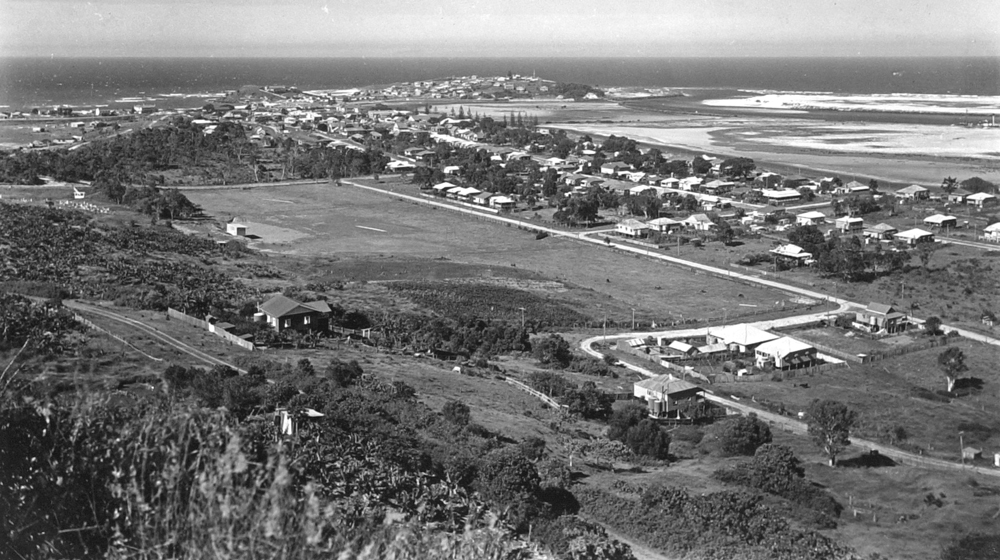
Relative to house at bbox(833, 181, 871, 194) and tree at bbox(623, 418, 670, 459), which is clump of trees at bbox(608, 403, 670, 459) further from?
house at bbox(833, 181, 871, 194)

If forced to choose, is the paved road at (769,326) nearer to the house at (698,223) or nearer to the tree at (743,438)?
the tree at (743,438)

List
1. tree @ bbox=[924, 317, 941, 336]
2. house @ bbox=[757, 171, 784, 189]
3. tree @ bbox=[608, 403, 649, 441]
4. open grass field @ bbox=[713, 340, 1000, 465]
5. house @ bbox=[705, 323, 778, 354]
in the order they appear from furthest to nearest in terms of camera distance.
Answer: house @ bbox=[757, 171, 784, 189], tree @ bbox=[924, 317, 941, 336], house @ bbox=[705, 323, 778, 354], open grass field @ bbox=[713, 340, 1000, 465], tree @ bbox=[608, 403, 649, 441]

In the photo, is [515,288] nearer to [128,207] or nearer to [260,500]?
[128,207]

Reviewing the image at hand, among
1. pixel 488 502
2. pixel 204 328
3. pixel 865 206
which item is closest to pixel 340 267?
pixel 204 328

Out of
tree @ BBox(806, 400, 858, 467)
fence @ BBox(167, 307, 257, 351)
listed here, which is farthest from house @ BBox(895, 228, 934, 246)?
fence @ BBox(167, 307, 257, 351)

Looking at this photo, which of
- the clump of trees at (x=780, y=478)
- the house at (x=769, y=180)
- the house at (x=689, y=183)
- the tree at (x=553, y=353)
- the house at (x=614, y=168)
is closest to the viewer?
the clump of trees at (x=780, y=478)

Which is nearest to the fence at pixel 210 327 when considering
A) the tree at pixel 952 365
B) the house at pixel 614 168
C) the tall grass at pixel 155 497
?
the tall grass at pixel 155 497
